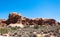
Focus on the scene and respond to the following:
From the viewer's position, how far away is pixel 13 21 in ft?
245

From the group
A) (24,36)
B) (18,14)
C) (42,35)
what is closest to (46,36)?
(42,35)

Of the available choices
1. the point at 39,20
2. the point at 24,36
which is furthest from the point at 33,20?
the point at 24,36

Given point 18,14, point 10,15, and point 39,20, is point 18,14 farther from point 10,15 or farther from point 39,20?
point 39,20

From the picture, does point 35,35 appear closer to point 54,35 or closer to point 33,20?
point 54,35

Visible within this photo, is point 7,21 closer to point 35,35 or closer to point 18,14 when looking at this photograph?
point 18,14

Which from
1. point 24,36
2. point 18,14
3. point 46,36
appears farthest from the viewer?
point 18,14

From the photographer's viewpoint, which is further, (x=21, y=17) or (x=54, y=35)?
(x=21, y=17)

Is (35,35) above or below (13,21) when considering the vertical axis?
below

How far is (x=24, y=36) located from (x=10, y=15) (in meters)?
57.8

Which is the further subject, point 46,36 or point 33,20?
point 33,20

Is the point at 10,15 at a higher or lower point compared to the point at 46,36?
higher

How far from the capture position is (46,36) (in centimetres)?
1616

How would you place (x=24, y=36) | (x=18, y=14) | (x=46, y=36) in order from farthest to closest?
(x=18, y=14), (x=24, y=36), (x=46, y=36)

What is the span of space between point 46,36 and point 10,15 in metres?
59.3
